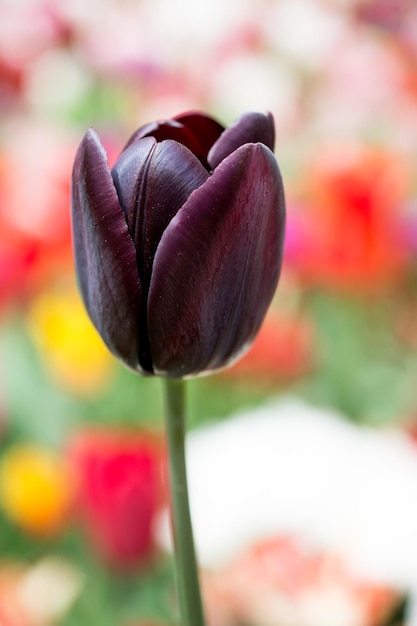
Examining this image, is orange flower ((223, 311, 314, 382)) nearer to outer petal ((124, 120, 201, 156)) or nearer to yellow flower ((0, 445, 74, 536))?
yellow flower ((0, 445, 74, 536))

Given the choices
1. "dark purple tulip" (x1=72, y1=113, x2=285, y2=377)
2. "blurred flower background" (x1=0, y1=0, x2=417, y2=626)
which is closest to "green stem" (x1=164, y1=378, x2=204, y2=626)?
"dark purple tulip" (x1=72, y1=113, x2=285, y2=377)

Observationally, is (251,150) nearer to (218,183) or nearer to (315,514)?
(218,183)

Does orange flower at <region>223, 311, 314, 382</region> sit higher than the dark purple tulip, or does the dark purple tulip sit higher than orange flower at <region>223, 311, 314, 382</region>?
the dark purple tulip

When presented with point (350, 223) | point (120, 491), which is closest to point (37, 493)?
point (120, 491)

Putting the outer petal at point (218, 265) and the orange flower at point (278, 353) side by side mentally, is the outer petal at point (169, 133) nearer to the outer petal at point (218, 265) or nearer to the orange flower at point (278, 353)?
the outer petal at point (218, 265)

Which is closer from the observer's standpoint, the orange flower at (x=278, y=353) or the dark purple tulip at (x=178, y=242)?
the dark purple tulip at (x=178, y=242)

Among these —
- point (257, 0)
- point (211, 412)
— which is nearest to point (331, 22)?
point (257, 0)

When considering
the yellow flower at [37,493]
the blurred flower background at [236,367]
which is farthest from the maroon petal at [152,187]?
the yellow flower at [37,493]
